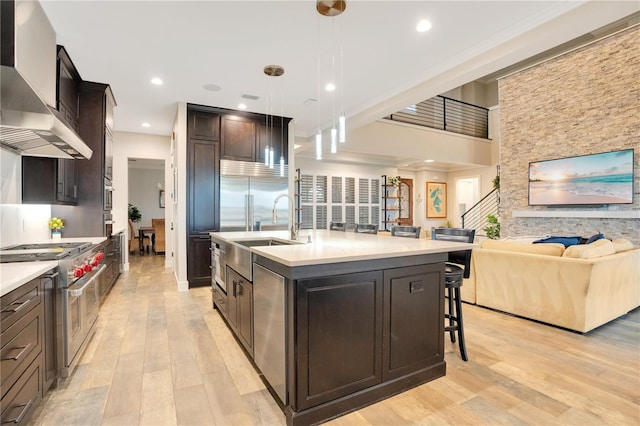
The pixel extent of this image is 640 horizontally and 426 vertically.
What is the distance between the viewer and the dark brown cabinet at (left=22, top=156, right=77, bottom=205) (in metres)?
3.11

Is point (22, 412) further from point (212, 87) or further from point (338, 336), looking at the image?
point (212, 87)

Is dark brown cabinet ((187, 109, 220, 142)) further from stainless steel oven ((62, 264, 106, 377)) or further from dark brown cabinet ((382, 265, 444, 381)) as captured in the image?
dark brown cabinet ((382, 265, 444, 381))

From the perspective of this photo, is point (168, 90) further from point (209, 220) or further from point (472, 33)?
point (472, 33)

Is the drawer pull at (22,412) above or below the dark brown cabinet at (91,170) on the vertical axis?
below

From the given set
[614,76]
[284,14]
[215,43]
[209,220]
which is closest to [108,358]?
[209,220]

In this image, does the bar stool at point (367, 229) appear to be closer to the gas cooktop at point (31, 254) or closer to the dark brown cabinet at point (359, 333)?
the dark brown cabinet at point (359, 333)

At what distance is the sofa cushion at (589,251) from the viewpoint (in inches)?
122

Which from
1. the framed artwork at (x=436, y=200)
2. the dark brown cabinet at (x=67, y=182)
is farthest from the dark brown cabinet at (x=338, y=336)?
the framed artwork at (x=436, y=200)

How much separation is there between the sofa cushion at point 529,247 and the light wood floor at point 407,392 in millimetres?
781

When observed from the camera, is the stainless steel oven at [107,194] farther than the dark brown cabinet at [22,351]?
Yes

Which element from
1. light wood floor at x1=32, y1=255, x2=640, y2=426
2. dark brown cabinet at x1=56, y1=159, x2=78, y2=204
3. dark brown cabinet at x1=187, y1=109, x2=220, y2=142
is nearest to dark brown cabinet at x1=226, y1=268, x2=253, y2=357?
light wood floor at x1=32, y1=255, x2=640, y2=426

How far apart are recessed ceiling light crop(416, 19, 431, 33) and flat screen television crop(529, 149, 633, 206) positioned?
5223 mm

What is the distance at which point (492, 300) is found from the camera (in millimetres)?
3748

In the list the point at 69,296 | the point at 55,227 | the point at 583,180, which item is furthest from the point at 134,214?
the point at 583,180
